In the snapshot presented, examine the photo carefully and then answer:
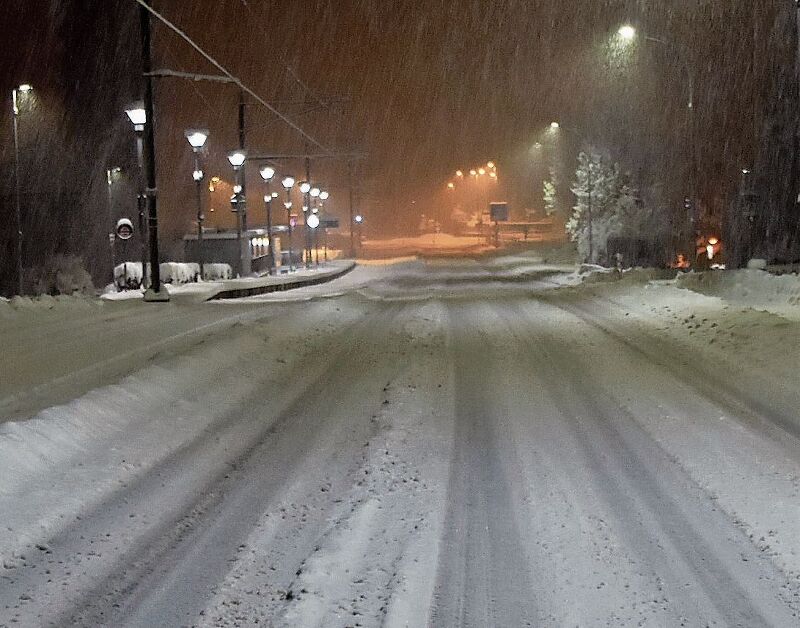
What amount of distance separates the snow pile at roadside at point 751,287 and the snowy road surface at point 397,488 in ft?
42.5

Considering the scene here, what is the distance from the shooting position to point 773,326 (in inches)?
683

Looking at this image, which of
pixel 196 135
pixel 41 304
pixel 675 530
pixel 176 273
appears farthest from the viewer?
pixel 176 273

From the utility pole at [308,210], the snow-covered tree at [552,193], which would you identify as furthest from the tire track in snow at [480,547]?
the snow-covered tree at [552,193]

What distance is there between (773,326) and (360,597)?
1350 cm

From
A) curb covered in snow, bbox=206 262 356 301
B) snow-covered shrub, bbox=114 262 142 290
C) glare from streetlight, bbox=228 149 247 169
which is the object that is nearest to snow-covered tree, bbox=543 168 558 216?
curb covered in snow, bbox=206 262 356 301

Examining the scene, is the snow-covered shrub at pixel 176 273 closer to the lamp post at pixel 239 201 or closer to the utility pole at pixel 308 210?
the lamp post at pixel 239 201

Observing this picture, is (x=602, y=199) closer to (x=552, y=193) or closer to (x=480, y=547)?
(x=552, y=193)

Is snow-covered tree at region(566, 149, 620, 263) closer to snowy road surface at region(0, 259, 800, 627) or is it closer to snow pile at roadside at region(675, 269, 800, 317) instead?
snow pile at roadside at region(675, 269, 800, 317)

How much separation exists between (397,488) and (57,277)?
57.7 meters

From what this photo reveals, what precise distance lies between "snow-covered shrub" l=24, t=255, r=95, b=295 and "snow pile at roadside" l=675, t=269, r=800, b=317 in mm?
37793

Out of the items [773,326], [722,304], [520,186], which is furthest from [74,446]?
[520,186]

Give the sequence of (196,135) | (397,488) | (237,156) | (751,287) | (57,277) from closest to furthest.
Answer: (397,488), (751,287), (196,135), (237,156), (57,277)

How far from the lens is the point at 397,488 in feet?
25.8

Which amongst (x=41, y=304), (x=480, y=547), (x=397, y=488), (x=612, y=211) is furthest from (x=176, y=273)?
(x=480, y=547)
